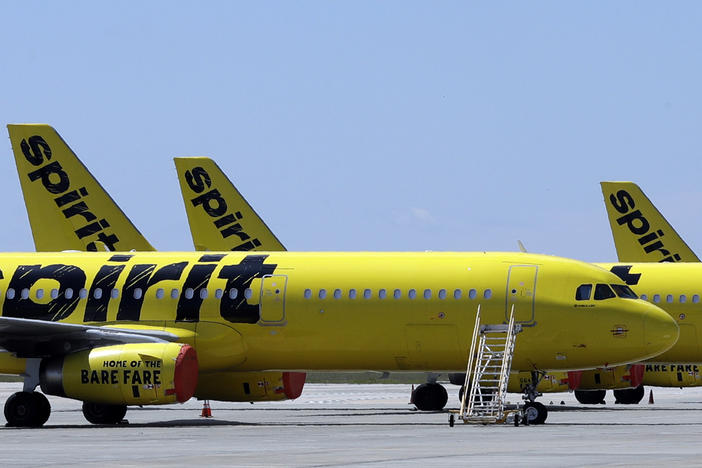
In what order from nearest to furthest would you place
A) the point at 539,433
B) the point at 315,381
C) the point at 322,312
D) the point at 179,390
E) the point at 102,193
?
1. the point at 539,433
2. the point at 179,390
3. the point at 322,312
4. the point at 102,193
5. the point at 315,381

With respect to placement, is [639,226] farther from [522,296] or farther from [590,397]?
Answer: [522,296]

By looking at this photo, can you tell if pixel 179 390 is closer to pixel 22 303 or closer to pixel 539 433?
pixel 22 303

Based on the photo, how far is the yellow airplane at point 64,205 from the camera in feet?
173

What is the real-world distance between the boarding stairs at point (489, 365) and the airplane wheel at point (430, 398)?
8.84 meters

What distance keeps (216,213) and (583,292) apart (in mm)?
24580

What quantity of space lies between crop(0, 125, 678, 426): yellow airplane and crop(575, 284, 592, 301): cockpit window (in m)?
0.16

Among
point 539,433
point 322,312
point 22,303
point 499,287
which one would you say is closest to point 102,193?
point 22,303

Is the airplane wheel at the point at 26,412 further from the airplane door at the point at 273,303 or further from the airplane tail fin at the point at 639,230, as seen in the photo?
the airplane tail fin at the point at 639,230

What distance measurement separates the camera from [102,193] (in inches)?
2114

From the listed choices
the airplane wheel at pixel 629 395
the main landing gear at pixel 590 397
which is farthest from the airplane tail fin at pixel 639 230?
the main landing gear at pixel 590 397

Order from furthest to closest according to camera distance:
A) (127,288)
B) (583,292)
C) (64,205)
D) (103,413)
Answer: (64,205) < (127,288) < (103,413) < (583,292)

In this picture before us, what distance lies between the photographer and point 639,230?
6412 cm

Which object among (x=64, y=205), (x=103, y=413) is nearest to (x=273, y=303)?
(x=103, y=413)

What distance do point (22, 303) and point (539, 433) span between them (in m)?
16.8
